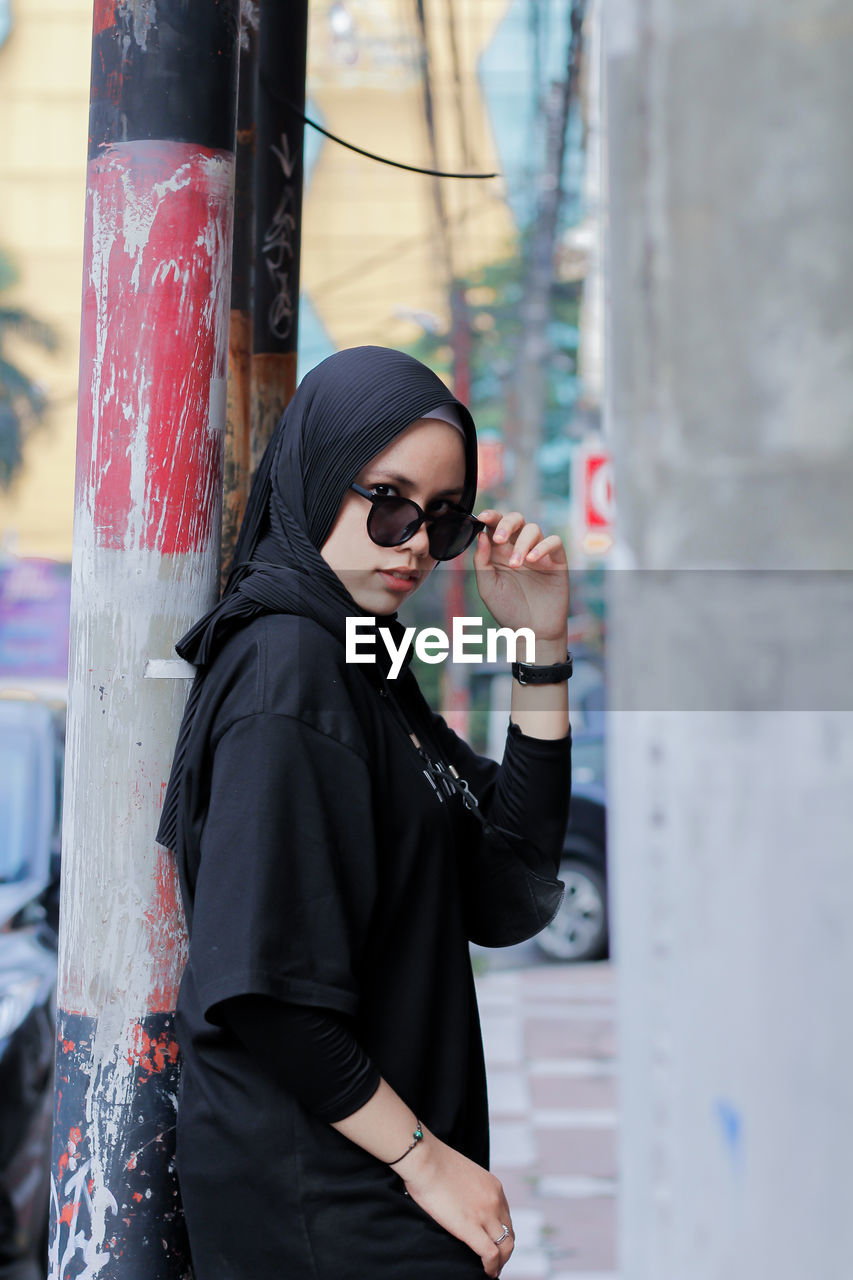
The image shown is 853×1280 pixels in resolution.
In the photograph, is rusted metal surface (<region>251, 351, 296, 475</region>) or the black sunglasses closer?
the black sunglasses

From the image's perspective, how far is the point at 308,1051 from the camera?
142cm

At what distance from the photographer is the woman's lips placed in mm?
1696

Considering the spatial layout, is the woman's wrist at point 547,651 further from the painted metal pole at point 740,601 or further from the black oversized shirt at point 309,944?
the painted metal pole at point 740,601

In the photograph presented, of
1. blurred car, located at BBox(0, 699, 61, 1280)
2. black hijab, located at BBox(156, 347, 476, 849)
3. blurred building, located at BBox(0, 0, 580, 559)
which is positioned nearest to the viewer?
black hijab, located at BBox(156, 347, 476, 849)

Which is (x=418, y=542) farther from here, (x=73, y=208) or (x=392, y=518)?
(x=73, y=208)

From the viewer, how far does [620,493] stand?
99 centimetres

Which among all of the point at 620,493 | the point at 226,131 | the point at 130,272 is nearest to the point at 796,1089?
the point at 620,493

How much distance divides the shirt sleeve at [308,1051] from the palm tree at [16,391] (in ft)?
99.3

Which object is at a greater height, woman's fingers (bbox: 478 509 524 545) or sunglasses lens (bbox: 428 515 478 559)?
woman's fingers (bbox: 478 509 524 545)

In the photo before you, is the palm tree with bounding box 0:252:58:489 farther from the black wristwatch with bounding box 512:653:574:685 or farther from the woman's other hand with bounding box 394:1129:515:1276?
the woman's other hand with bounding box 394:1129:515:1276

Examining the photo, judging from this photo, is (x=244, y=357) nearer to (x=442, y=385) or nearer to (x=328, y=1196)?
(x=442, y=385)

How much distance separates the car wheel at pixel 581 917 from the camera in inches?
332

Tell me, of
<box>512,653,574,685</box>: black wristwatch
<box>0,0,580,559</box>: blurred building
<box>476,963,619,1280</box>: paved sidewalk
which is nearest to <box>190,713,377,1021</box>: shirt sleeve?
<box>512,653,574,685</box>: black wristwatch

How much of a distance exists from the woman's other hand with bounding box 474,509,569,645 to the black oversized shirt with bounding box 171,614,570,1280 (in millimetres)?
358
